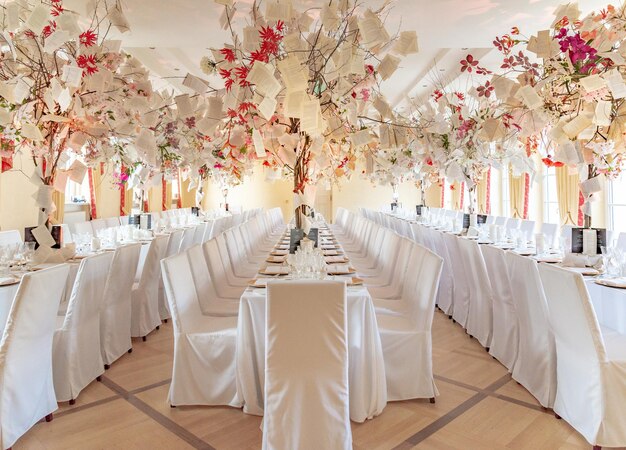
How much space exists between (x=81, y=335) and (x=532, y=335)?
9.98 feet

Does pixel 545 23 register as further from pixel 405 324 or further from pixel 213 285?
pixel 213 285

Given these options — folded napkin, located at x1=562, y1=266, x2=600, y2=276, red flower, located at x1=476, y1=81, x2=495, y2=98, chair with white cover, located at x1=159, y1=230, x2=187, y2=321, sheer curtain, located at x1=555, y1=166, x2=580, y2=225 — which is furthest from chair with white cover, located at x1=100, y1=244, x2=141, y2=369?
sheer curtain, located at x1=555, y1=166, x2=580, y2=225

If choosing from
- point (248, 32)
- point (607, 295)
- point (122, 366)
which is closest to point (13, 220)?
point (122, 366)

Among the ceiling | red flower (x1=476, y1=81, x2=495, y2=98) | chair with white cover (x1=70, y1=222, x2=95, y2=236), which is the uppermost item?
the ceiling

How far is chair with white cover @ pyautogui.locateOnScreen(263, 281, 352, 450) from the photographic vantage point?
2199 millimetres

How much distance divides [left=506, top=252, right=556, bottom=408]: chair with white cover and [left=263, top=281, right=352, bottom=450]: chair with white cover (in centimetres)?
142

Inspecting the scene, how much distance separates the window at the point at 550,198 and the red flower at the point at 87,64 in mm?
9387

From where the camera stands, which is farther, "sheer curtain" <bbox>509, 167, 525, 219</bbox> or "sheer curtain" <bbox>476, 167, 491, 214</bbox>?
"sheer curtain" <bbox>476, 167, 491, 214</bbox>

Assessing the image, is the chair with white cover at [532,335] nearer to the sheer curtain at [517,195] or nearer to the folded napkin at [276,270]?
the folded napkin at [276,270]

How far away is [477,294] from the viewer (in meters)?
4.12

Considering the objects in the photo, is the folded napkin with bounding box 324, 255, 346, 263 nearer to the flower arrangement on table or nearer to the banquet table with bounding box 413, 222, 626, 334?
the flower arrangement on table

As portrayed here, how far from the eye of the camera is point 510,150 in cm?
481

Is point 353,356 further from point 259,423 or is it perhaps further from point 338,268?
point 338,268

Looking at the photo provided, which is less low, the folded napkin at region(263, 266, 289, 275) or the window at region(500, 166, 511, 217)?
the window at region(500, 166, 511, 217)
